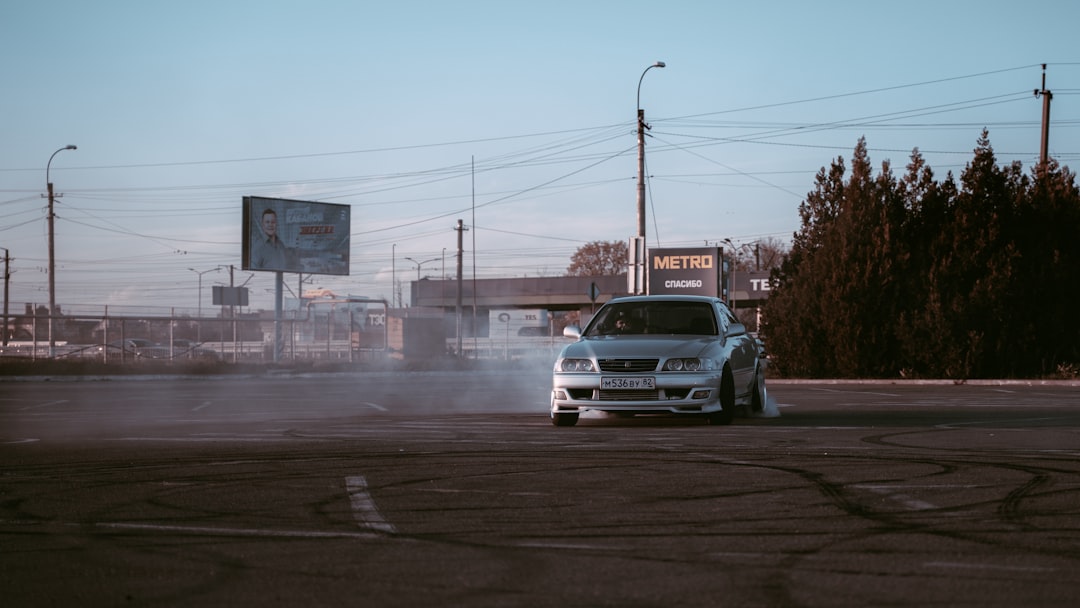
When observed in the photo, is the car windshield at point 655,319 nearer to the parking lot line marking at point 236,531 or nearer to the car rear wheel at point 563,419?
the car rear wheel at point 563,419

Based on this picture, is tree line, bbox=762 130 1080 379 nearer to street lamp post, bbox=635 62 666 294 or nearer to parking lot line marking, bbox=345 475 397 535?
street lamp post, bbox=635 62 666 294

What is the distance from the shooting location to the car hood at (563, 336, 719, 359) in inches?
522

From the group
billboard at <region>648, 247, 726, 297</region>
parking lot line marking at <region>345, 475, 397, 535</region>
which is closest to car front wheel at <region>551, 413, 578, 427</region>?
parking lot line marking at <region>345, 475, 397, 535</region>

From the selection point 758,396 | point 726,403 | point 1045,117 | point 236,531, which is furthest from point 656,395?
point 1045,117

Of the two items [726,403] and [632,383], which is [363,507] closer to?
[632,383]

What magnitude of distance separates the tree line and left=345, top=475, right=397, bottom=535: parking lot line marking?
74.0 ft

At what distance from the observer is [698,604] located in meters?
4.55

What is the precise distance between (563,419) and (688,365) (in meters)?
1.59

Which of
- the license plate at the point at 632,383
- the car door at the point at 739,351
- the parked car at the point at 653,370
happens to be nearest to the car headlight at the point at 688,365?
the parked car at the point at 653,370

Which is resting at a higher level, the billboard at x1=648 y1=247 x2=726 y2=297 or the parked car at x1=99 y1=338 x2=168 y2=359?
the billboard at x1=648 y1=247 x2=726 y2=297

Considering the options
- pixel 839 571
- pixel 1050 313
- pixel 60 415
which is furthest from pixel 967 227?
pixel 839 571

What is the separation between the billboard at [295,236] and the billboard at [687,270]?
13581mm

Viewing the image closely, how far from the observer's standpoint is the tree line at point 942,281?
28.4 meters

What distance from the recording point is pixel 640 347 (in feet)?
44.0
